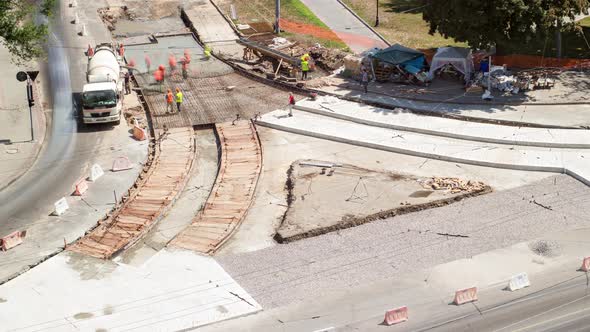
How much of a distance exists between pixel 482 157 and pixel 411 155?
3521 mm

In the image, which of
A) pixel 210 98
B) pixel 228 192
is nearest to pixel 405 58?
pixel 210 98

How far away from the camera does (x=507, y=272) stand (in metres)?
29.7

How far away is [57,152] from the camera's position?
4147 cm

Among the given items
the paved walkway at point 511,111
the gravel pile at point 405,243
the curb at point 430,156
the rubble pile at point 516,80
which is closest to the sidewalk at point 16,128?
the curb at point 430,156

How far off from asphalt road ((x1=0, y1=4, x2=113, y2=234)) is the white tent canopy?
19804 mm


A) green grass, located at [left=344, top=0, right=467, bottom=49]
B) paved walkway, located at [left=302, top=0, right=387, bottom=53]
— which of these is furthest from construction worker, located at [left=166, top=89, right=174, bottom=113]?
green grass, located at [left=344, top=0, right=467, bottom=49]

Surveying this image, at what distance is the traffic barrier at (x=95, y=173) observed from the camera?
38.0 meters

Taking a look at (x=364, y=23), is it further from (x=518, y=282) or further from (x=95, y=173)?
(x=518, y=282)

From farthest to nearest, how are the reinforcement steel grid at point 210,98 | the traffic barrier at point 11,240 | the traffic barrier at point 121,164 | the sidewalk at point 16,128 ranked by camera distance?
the reinforcement steel grid at point 210,98
the sidewalk at point 16,128
the traffic barrier at point 121,164
the traffic barrier at point 11,240

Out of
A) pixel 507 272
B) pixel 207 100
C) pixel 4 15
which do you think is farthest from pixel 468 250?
pixel 4 15

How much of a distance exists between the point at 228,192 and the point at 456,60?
18.0 meters

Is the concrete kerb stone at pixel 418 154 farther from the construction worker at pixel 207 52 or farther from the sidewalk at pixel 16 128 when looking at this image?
the sidewalk at pixel 16 128

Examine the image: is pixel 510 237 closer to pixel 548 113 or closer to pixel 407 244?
pixel 407 244

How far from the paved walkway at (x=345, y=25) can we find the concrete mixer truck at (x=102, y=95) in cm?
1739
